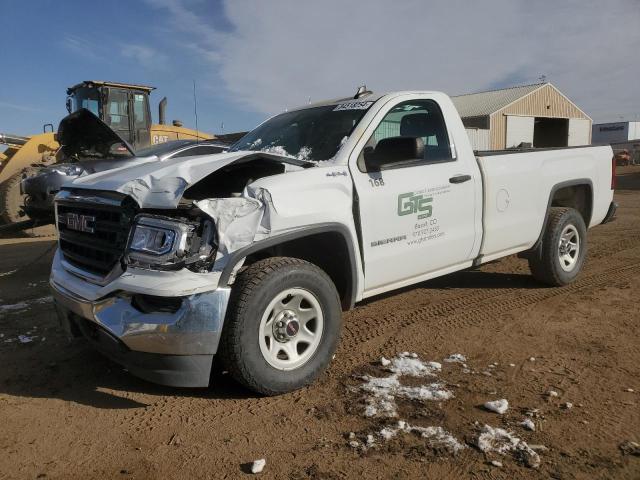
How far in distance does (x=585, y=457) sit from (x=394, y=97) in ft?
9.36

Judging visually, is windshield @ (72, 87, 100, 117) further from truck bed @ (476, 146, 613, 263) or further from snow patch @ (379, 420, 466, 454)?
snow patch @ (379, 420, 466, 454)

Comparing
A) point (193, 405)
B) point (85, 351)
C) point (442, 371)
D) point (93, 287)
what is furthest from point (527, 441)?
point (85, 351)

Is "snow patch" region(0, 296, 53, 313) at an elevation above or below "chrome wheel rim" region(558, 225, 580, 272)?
below

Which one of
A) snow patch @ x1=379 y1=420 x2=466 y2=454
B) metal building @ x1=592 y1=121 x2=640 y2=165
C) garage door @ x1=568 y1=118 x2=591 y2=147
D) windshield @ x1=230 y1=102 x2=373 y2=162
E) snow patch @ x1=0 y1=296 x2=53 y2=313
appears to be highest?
metal building @ x1=592 y1=121 x2=640 y2=165

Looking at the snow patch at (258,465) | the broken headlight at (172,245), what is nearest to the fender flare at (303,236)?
the broken headlight at (172,245)

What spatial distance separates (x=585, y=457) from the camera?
2.56m

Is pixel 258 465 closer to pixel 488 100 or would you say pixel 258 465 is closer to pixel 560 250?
pixel 560 250

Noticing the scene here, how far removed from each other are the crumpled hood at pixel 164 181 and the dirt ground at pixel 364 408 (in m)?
1.28

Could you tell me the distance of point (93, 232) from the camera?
335cm

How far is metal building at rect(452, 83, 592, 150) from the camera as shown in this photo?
34000mm

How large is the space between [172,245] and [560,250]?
174 inches

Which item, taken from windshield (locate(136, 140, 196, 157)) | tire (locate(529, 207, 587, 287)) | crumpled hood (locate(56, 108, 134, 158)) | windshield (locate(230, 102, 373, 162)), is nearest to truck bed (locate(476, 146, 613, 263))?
tire (locate(529, 207, 587, 287))

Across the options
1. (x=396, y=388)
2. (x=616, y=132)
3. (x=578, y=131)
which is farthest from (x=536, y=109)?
(x=616, y=132)

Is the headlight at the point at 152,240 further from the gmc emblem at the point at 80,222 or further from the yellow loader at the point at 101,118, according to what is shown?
the yellow loader at the point at 101,118
